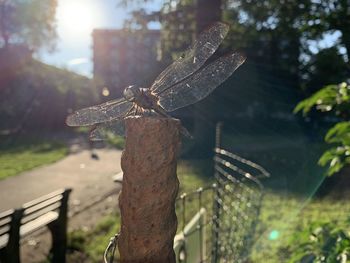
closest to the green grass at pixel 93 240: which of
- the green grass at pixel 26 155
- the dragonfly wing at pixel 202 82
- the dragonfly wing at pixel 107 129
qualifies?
the dragonfly wing at pixel 107 129

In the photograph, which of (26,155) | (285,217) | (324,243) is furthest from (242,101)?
(324,243)

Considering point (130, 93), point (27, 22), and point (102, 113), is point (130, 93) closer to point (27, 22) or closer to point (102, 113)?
point (102, 113)

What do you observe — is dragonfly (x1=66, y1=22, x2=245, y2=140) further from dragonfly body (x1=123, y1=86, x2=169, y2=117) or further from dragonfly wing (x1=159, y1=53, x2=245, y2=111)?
dragonfly body (x1=123, y1=86, x2=169, y2=117)

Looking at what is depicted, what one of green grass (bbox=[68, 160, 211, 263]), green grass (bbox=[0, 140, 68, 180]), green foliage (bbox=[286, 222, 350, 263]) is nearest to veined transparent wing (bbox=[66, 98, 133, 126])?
green foliage (bbox=[286, 222, 350, 263])

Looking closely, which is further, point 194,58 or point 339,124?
point 339,124

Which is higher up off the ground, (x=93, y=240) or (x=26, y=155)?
(x=26, y=155)

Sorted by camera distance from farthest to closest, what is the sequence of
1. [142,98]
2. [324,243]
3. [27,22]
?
[27,22] < [324,243] < [142,98]

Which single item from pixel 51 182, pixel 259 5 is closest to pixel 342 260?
pixel 51 182
